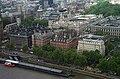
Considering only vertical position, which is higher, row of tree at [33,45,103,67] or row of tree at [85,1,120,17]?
row of tree at [85,1,120,17]

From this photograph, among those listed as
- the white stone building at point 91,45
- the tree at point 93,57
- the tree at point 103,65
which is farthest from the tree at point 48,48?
the tree at point 103,65

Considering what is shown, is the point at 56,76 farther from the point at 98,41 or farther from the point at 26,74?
the point at 98,41

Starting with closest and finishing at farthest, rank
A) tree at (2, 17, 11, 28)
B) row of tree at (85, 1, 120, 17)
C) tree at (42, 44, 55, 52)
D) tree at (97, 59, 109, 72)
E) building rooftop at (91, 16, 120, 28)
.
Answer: tree at (97, 59, 109, 72) < tree at (42, 44, 55, 52) < building rooftop at (91, 16, 120, 28) < tree at (2, 17, 11, 28) < row of tree at (85, 1, 120, 17)

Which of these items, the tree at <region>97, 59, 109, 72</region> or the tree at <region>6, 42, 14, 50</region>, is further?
the tree at <region>6, 42, 14, 50</region>

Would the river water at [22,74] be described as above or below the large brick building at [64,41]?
below

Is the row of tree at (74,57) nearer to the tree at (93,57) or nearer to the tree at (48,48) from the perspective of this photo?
the tree at (93,57)

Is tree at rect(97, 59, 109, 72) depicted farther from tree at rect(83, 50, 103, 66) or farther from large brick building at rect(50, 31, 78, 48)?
large brick building at rect(50, 31, 78, 48)

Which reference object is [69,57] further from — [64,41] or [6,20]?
[6,20]

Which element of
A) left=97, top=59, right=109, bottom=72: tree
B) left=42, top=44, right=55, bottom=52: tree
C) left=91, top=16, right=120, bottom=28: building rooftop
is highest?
left=91, top=16, right=120, bottom=28: building rooftop

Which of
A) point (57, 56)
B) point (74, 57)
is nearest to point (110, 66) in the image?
point (74, 57)

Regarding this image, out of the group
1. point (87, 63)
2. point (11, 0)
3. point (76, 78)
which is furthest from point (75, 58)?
point (11, 0)

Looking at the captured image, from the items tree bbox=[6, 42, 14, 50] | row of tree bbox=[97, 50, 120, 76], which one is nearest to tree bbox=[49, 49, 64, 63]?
row of tree bbox=[97, 50, 120, 76]
